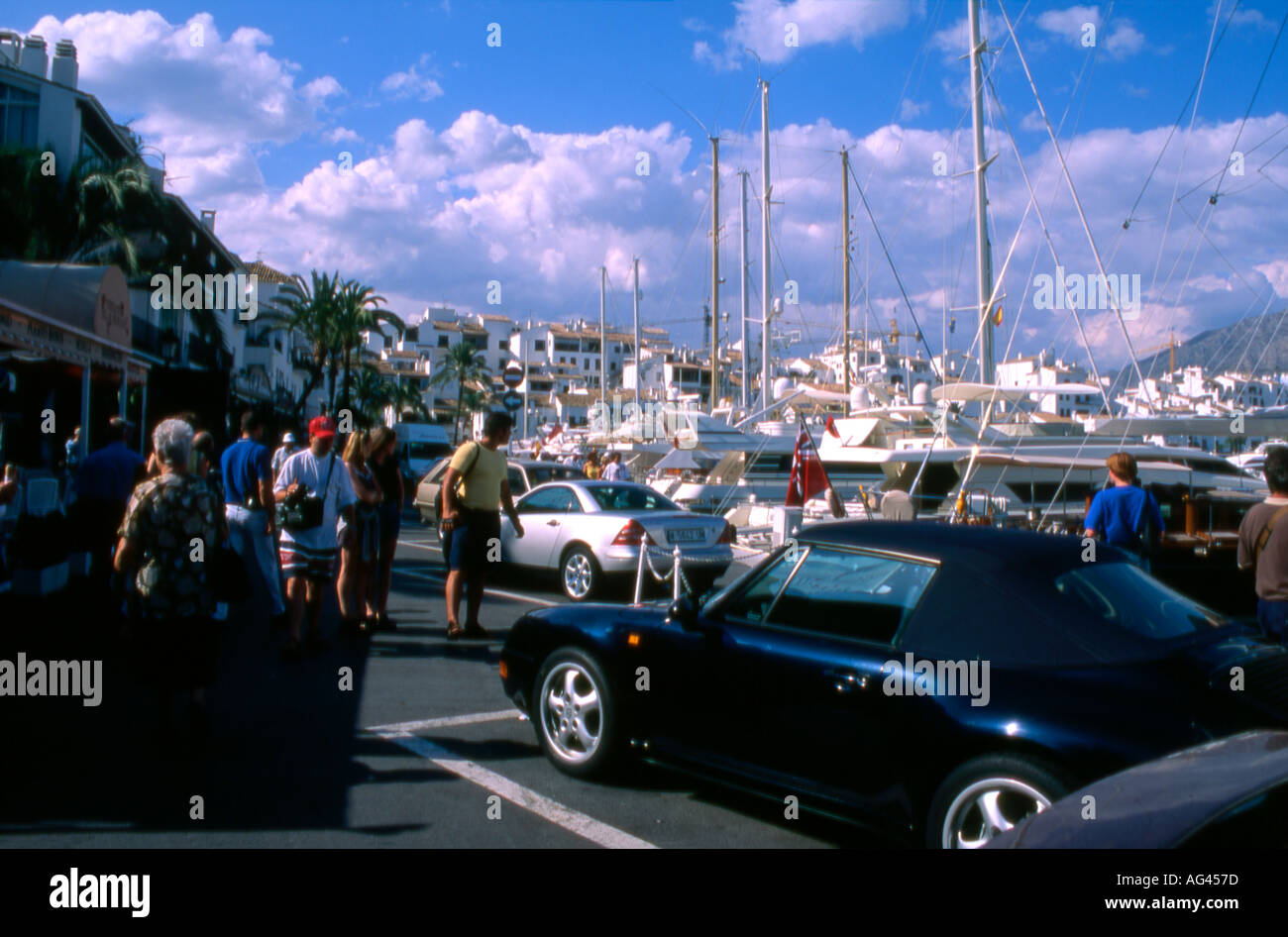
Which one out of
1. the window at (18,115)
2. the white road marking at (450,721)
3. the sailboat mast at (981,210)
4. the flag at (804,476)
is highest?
the window at (18,115)

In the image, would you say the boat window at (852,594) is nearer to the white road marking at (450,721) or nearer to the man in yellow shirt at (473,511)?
the white road marking at (450,721)

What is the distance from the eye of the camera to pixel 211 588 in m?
5.40

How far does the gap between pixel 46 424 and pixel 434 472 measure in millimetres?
6476

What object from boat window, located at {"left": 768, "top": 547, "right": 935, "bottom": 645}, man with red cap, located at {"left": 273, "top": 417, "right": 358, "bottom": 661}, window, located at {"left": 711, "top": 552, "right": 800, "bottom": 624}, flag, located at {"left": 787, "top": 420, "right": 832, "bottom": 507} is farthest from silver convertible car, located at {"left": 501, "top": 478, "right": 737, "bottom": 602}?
boat window, located at {"left": 768, "top": 547, "right": 935, "bottom": 645}

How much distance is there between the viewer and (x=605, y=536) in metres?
11.1

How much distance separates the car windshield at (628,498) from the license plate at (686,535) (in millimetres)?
603

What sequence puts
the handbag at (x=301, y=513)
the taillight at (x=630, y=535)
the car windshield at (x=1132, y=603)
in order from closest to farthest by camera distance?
the car windshield at (x=1132, y=603) → the handbag at (x=301, y=513) → the taillight at (x=630, y=535)

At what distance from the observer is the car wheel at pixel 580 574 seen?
1116cm

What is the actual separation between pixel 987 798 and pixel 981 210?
18356 mm

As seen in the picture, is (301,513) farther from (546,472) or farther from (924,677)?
(546,472)

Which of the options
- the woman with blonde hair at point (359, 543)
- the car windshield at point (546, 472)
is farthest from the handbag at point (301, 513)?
the car windshield at point (546, 472)
